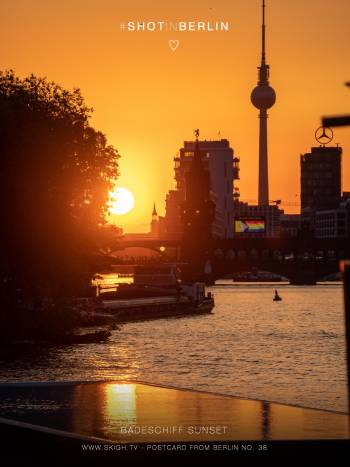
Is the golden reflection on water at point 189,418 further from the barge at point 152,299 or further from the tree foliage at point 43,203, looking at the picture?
the barge at point 152,299

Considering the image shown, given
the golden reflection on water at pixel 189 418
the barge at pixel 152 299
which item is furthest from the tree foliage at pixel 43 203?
the golden reflection on water at pixel 189 418

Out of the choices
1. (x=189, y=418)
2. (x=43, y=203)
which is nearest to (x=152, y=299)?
(x=43, y=203)

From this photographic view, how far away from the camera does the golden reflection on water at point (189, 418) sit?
1328cm

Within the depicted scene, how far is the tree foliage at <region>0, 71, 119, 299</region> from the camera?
48.5 metres

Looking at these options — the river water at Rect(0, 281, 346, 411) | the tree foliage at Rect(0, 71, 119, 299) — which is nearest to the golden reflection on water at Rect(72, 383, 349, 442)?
the river water at Rect(0, 281, 346, 411)

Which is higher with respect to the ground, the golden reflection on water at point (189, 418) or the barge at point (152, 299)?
the barge at point (152, 299)

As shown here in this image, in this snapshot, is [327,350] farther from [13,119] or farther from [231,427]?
[231,427]

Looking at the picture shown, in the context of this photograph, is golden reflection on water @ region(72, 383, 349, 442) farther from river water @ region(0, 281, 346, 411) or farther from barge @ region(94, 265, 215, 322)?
barge @ region(94, 265, 215, 322)

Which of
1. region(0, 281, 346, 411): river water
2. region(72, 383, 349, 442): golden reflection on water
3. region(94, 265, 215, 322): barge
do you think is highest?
region(94, 265, 215, 322): barge

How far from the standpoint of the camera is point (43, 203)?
4956 centimetres

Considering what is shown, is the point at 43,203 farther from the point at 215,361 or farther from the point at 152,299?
the point at 152,299

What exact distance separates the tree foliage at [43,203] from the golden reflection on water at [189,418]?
99.5 feet

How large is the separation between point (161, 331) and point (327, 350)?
18.0 metres

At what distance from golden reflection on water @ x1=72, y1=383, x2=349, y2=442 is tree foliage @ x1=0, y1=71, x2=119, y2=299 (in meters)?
30.3
